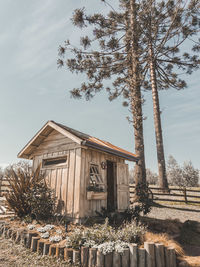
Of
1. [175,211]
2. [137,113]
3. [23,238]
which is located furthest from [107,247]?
[137,113]

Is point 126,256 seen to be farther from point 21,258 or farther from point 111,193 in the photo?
point 111,193

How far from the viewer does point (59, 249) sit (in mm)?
4266

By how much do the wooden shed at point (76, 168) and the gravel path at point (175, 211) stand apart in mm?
1994

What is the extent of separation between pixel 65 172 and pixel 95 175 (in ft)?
4.17

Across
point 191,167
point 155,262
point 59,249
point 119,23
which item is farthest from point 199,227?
point 191,167

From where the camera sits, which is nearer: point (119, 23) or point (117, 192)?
point (117, 192)

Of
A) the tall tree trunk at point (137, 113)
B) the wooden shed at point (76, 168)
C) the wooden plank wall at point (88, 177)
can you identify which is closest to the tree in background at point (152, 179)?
the tall tree trunk at point (137, 113)

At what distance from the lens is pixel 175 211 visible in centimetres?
1002

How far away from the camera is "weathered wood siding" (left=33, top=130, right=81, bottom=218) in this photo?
21.9 ft

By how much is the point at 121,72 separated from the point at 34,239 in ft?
46.9

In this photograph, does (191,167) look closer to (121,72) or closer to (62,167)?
(121,72)

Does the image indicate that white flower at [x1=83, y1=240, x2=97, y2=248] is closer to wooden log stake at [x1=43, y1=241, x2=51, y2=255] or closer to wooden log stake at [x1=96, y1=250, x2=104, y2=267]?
wooden log stake at [x1=96, y1=250, x2=104, y2=267]

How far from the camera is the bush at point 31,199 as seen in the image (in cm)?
659

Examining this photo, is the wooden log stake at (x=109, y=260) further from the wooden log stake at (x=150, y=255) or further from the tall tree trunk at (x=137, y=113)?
the tall tree trunk at (x=137, y=113)
